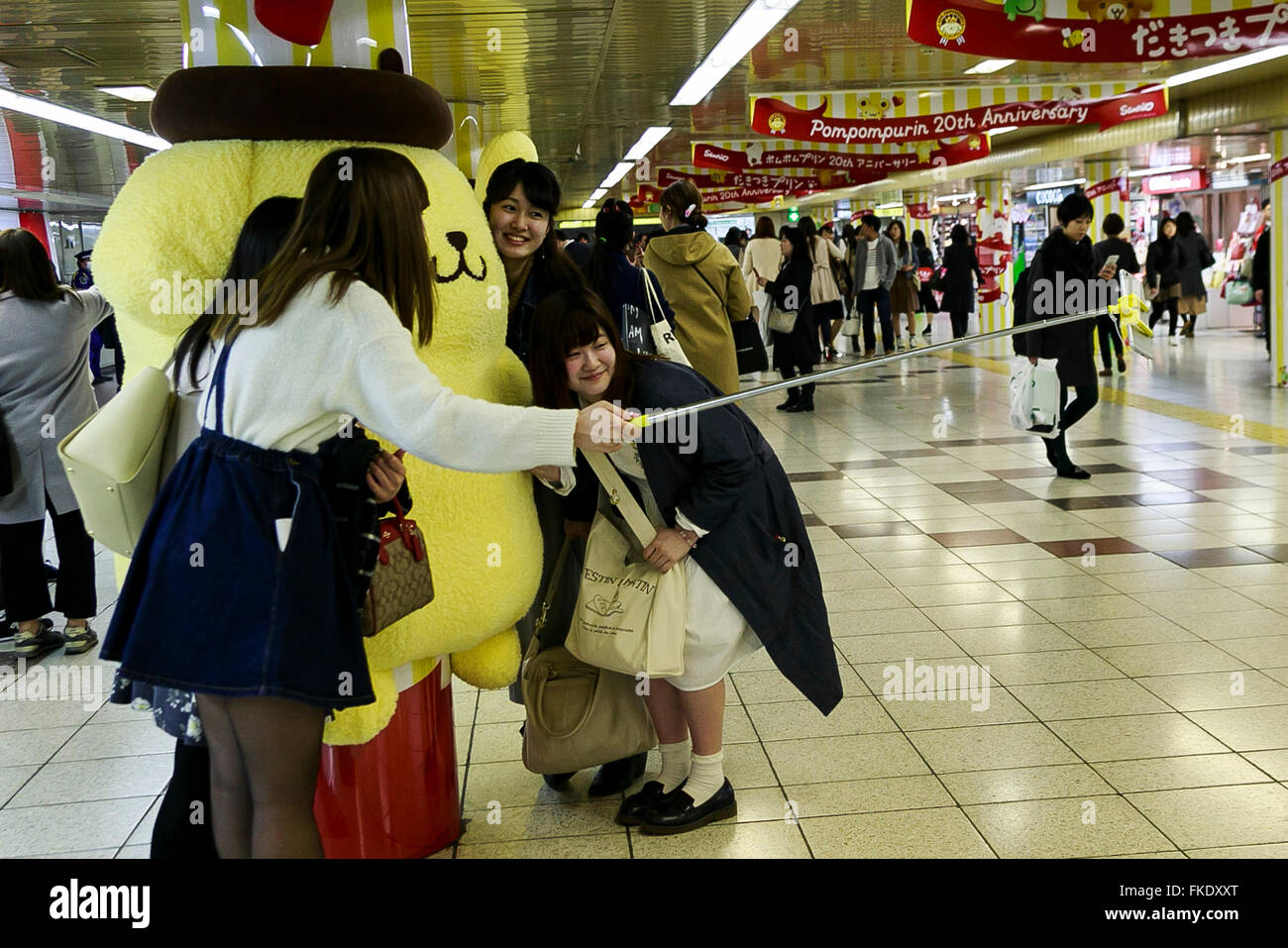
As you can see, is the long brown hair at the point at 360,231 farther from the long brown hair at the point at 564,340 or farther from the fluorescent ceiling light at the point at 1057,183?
the fluorescent ceiling light at the point at 1057,183

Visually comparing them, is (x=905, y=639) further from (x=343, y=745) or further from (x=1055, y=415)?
(x=1055, y=415)

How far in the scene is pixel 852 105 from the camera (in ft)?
40.7

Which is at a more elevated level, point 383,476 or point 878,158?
point 878,158

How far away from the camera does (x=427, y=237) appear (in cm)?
267

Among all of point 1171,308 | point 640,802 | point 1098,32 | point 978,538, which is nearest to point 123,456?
point 640,802

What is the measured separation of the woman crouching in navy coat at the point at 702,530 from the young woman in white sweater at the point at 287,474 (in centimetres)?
81

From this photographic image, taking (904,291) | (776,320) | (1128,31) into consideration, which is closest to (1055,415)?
(1128,31)

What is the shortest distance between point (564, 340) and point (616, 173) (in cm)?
1846

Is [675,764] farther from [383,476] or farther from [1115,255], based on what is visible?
[1115,255]

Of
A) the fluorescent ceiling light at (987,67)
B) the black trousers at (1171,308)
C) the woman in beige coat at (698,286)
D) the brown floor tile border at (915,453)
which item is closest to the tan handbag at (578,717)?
the woman in beige coat at (698,286)

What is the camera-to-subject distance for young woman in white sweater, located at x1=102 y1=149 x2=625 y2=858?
6.84 feet

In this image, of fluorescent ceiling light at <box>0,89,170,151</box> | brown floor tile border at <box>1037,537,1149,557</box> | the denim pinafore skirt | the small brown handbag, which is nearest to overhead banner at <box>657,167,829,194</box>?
fluorescent ceiling light at <box>0,89,170,151</box>

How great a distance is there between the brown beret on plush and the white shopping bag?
5.77m
